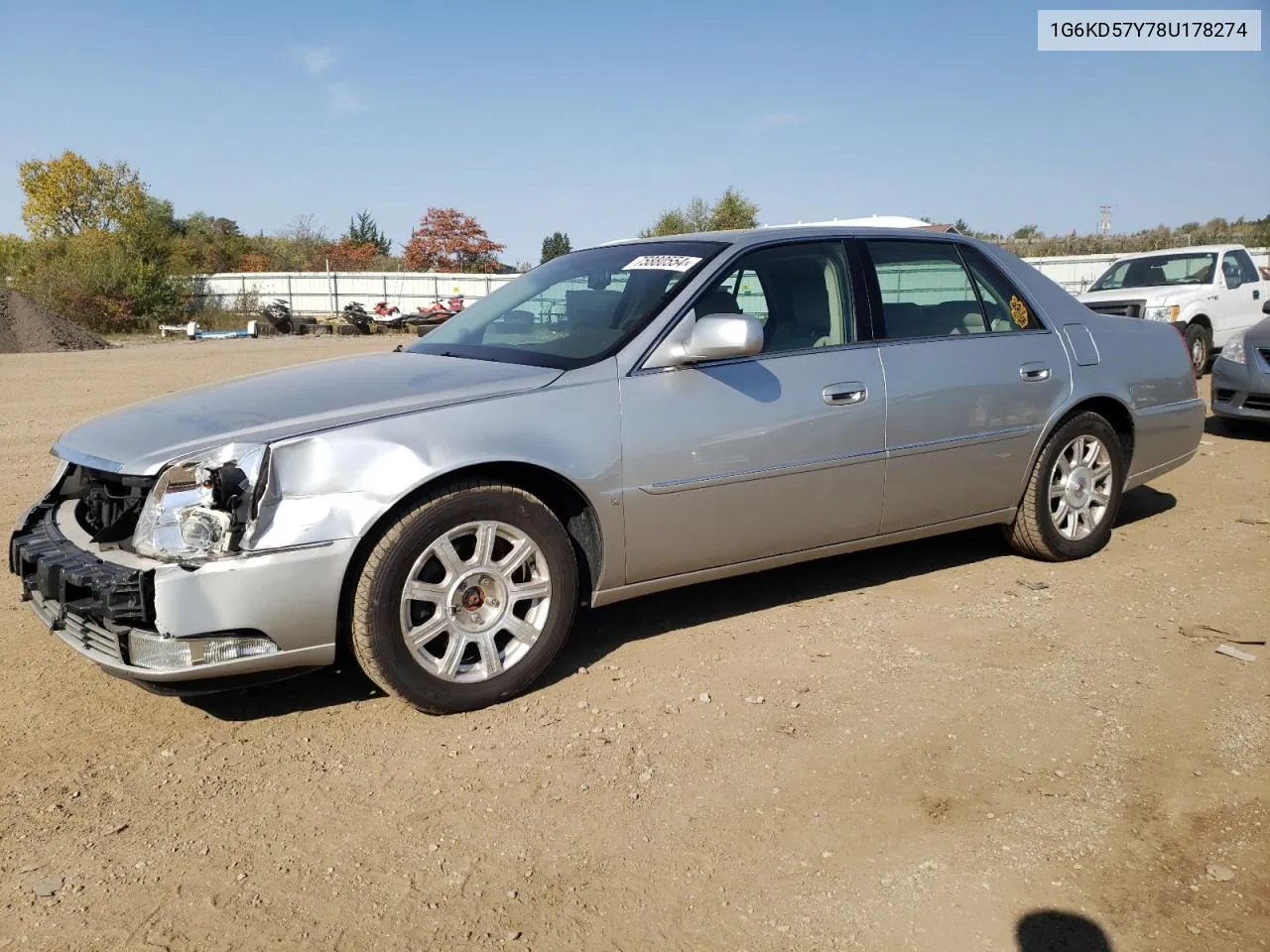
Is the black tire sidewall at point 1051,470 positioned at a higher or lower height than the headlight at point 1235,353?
lower

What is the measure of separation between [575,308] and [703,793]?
2.17 m

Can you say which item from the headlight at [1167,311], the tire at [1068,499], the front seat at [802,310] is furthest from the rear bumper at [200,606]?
the headlight at [1167,311]

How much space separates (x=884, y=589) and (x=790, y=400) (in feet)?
4.22

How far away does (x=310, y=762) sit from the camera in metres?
3.26

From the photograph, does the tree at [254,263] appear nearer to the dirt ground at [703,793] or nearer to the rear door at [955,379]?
the dirt ground at [703,793]

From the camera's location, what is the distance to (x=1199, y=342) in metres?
13.4

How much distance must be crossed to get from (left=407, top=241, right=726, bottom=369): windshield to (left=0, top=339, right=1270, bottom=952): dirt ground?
122 cm

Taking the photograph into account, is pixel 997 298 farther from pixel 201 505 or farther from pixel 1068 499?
pixel 201 505

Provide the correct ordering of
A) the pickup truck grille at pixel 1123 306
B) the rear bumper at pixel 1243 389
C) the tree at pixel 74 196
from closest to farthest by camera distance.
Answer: the rear bumper at pixel 1243 389 < the pickup truck grille at pixel 1123 306 < the tree at pixel 74 196

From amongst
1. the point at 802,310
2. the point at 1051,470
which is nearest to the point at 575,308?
the point at 802,310

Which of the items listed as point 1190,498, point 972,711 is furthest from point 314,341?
point 972,711

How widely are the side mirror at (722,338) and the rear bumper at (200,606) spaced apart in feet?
4.68

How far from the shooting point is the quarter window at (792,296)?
4.25 metres

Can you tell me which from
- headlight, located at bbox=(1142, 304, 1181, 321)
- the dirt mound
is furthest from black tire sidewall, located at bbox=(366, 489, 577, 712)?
the dirt mound
